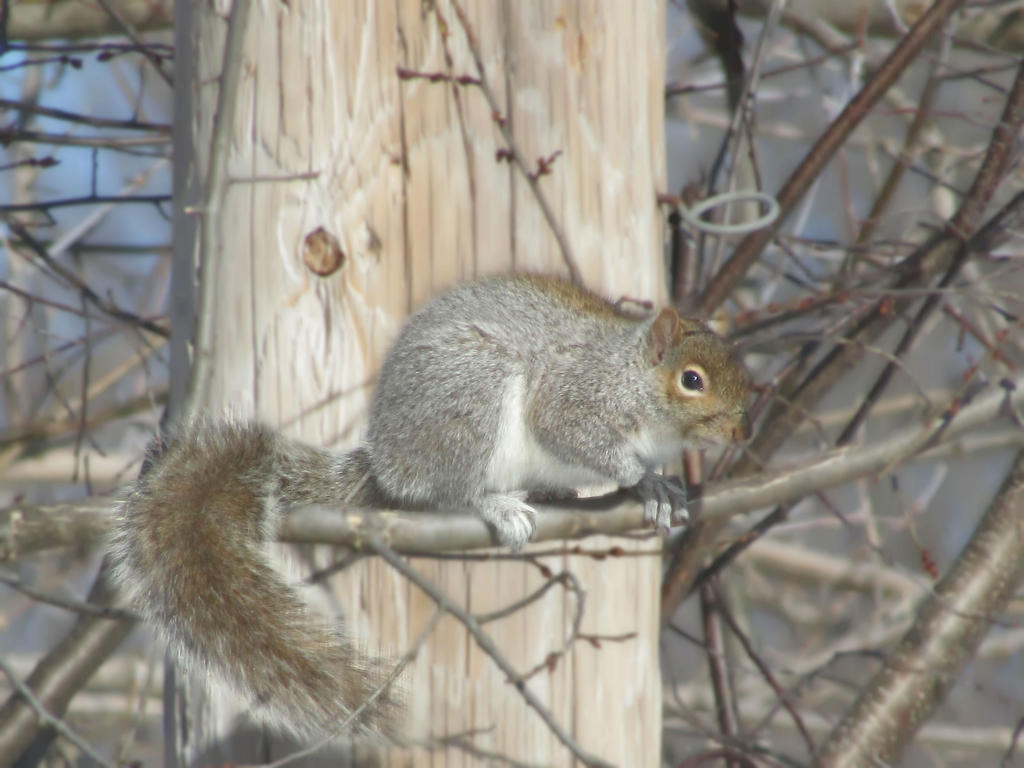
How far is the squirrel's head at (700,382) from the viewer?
1.61m

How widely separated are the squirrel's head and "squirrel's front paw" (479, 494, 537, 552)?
0.30 m

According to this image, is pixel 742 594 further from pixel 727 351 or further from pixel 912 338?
pixel 727 351

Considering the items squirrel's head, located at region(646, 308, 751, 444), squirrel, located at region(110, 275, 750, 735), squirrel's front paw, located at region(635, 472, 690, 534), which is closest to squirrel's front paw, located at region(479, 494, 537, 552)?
squirrel, located at region(110, 275, 750, 735)

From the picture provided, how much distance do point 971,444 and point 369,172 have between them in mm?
Answer: 2629

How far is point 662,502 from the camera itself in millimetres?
1453

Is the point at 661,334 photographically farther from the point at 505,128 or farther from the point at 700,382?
the point at 505,128

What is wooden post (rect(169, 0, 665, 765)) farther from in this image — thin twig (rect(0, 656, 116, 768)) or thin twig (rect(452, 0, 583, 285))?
thin twig (rect(0, 656, 116, 768))

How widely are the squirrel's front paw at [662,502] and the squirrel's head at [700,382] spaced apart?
0.37 ft

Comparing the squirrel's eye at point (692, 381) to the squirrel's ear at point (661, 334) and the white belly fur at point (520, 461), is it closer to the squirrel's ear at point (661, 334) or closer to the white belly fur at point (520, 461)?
the squirrel's ear at point (661, 334)

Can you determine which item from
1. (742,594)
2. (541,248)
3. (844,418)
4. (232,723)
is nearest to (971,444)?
(844,418)

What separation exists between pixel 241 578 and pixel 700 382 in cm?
70

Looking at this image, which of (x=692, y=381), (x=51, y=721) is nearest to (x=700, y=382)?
(x=692, y=381)

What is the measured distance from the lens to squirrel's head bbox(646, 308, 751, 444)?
5.29 feet

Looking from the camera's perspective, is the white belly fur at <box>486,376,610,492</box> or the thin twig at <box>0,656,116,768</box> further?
the white belly fur at <box>486,376,610,492</box>
